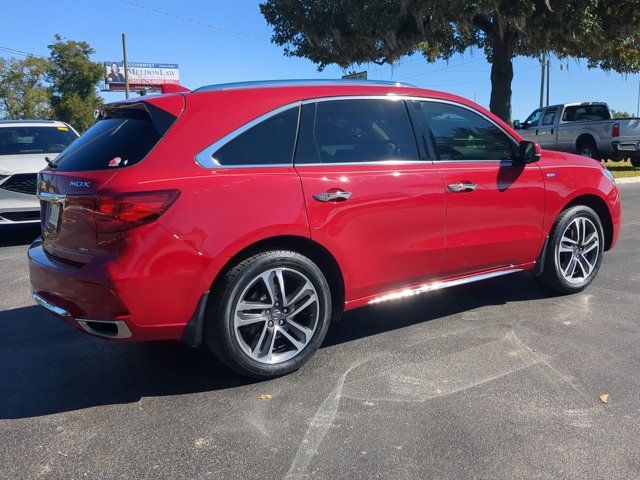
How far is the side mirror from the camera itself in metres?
4.67

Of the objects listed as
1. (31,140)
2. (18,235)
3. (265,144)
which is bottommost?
(18,235)

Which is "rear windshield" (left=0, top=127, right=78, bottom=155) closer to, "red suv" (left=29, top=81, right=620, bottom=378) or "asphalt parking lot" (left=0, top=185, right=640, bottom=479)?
"asphalt parking lot" (left=0, top=185, right=640, bottom=479)

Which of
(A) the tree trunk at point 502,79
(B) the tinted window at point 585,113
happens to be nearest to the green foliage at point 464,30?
(A) the tree trunk at point 502,79

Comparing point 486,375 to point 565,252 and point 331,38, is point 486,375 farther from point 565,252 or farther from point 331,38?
point 331,38

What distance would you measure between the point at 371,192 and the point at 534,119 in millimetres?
19068

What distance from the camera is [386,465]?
2719 mm

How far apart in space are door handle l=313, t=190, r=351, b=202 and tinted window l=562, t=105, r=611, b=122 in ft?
57.4

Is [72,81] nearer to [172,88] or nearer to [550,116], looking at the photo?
[550,116]

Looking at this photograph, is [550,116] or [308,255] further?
[550,116]

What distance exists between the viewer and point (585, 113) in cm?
1919

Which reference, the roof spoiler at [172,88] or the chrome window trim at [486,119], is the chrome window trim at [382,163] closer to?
the chrome window trim at [486,119]

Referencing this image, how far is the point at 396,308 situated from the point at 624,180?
13.4m

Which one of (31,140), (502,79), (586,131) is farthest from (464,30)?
(31,140)

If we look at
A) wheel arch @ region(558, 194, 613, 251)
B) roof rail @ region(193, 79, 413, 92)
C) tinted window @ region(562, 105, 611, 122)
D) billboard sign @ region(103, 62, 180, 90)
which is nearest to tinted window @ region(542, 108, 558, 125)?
tinted window @ region(562, 105, 611, 122)
